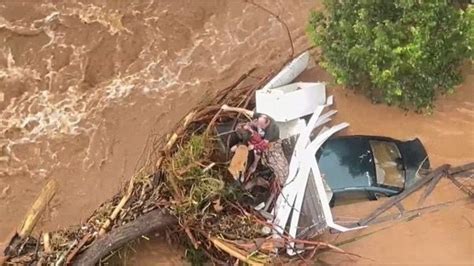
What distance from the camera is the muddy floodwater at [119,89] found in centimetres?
984

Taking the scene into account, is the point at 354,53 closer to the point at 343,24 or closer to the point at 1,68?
the point at 343,24

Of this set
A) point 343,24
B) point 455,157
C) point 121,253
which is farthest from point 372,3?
point 121,253

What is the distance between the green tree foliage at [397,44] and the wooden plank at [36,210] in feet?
11.4

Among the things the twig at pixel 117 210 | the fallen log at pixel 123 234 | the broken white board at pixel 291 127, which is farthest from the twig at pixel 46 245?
the broken white board at pixel 291 127

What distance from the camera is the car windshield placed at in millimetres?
→ 9344

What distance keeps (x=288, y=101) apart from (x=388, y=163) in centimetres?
138

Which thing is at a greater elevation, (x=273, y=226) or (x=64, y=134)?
(x=64, y=134)

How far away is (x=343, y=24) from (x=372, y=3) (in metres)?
0.38

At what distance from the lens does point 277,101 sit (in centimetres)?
914

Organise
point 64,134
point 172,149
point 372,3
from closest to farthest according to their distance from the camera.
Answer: point 372,3 < point 172,149 < point 64,134

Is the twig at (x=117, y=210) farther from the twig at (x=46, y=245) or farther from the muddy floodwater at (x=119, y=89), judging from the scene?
the muddy floodwater at (x=119, y=89)

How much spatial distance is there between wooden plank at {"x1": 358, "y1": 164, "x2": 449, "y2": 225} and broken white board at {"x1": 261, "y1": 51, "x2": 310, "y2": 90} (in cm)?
186

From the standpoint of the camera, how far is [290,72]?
9.66 meters

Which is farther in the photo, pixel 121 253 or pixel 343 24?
pixel 121 253
